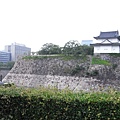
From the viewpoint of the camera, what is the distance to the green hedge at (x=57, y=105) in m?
3.95

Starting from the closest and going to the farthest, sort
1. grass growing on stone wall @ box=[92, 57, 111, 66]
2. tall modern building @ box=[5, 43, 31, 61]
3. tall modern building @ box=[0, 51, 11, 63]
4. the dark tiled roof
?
grass growing on stone wall @ box=[92, 57, 111, 66] → the dark tiled roof → tall modern building @ box=[0, 51, 11, 63] → tall modern building @ box=[5, 43, 31, 61]

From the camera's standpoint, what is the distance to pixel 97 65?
907 inches

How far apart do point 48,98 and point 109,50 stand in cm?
2463

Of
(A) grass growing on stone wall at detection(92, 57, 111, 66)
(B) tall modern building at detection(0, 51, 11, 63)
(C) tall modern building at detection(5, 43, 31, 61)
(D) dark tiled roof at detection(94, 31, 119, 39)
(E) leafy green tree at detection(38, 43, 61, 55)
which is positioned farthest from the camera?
(C) tall modern building at detection(5, 43, 31, 61)

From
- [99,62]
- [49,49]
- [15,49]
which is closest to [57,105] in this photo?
[99,62]

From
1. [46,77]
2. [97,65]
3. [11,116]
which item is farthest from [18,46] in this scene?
[11,116]

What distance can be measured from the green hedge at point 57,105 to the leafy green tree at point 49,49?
26796 millimetres

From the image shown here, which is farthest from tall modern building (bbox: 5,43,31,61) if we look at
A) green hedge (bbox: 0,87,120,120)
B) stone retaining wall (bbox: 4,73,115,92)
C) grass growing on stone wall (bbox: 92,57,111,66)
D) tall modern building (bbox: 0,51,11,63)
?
green hedge (bbox: 0,87,120,120)

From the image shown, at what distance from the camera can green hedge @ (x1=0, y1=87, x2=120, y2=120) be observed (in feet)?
13.0

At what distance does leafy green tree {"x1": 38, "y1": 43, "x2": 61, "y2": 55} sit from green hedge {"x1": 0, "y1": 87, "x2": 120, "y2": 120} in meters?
26.8

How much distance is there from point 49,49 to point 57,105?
28814mm

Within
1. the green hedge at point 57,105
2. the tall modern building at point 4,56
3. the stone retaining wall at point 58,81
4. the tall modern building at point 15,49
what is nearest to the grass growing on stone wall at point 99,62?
the stone retaining wall at point 58,81

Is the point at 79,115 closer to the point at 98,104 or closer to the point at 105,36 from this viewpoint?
the point at 98,104

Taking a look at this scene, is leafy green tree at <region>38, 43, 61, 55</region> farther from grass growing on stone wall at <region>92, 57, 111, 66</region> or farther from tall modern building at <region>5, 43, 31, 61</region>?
tall modern building at <region>5, 43, 31, 61</region>
